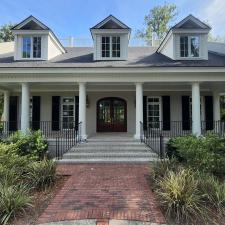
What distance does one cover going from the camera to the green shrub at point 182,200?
514 centimetres

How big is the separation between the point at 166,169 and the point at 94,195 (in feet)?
7.71

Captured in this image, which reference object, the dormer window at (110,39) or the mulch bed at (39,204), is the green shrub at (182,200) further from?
the dormer window at (110,39)

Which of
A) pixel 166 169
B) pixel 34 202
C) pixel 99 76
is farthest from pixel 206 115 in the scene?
pixel 34 202

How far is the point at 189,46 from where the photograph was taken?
575 inches

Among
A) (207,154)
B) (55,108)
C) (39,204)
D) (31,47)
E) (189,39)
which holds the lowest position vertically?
(39,204)

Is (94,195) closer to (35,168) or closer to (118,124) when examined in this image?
(35,168)

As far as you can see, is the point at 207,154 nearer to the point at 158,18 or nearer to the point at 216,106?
the point at 216,106

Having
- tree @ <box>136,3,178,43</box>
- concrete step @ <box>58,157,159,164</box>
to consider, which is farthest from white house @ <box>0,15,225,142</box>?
tree @ <box>136,3,178,43</box>

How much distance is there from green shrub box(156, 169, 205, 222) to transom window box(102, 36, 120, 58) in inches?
399

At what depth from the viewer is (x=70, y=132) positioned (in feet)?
48.7

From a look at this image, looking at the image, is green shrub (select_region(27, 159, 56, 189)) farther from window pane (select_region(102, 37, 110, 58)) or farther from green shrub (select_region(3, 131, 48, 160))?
window pane (select_region(102, 37, 110, 58))

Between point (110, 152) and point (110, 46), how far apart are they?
6.43m

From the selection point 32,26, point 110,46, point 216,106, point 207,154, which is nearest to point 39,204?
point 207,154

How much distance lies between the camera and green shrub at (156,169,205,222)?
5.14 metres
